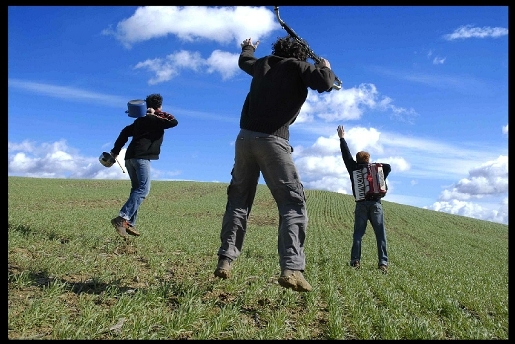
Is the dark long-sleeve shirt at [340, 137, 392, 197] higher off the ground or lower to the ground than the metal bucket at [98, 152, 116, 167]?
higher

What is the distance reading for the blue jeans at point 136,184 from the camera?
289 inches

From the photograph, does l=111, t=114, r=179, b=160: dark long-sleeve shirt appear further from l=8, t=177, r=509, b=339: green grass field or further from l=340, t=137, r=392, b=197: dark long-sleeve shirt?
l=340, t=137, r=392, b=197: dark long-sleeve shirt

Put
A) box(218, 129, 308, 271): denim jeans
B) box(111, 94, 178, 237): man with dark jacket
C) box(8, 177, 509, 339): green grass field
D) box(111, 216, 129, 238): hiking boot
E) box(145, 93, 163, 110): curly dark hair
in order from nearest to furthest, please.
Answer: box(8, 177, 509, 339): green grass field, box(218, 129, 308, 271): denim jeans, box(111, 216, 129, 238): hiking boot, box(111, 94, 178, 237): man with dark jacket, box(145, 93, 163, 110): curly dark hair

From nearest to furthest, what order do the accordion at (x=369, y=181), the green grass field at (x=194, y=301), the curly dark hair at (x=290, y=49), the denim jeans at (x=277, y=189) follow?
the green grass field at (x=194, y=301) < the denim jeans at (x=277, y=189) < the curly dark hair at (x=290, y=49) < the accordion at (x=369, y=181)

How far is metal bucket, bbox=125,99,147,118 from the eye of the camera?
731 centimetres

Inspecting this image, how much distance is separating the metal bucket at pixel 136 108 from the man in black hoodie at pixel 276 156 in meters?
3.14

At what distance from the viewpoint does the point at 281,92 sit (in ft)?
14.7

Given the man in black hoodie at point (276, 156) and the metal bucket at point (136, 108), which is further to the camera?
the metal bucket at point (136, 108)

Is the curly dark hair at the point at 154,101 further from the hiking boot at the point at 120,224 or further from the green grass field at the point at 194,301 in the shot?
the green grass field at the point at 194,301

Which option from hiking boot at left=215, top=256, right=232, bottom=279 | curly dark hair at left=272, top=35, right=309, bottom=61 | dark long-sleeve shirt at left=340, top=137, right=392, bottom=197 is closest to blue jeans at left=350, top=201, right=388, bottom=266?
dark long-sleeve shirt at left=340, top=137, right=392, bottom=197

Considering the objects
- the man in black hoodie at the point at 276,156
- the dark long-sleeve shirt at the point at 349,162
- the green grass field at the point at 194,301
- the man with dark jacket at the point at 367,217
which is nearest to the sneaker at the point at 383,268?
the man with dark jacket at the point at 367,217

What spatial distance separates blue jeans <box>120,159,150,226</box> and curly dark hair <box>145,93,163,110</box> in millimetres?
998
